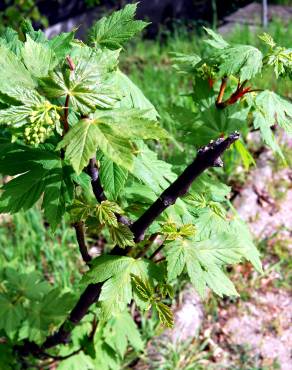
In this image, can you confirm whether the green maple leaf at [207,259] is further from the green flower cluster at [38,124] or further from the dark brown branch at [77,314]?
the green flower cluster at [38,124]

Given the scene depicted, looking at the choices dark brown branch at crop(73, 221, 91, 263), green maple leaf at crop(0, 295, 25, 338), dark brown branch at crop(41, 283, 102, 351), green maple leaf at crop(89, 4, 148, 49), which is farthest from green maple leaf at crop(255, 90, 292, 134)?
green maple leaf at crop(0, 295, 25, 338)

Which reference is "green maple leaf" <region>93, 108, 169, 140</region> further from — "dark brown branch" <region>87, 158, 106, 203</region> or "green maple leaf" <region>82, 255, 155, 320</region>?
"green maple leaf" <region>82, 255, 155, 320</region>

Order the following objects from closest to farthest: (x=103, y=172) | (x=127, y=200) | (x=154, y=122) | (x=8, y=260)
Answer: (x=154, y=122)
(x=103, y=172)
(x=127, y=200)
(x=8, y=260)

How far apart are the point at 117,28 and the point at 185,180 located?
0.45m

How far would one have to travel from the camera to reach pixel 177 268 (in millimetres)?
1284

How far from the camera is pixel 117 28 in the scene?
1285 mm

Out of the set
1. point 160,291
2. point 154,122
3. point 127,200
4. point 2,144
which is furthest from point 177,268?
point 2,144

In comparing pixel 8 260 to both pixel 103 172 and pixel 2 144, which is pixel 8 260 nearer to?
pixel 2 144

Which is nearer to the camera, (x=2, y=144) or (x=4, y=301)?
(x=2, y=144)

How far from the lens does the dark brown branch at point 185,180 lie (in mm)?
1112

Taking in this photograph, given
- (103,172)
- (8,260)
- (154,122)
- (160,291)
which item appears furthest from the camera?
(8,260)

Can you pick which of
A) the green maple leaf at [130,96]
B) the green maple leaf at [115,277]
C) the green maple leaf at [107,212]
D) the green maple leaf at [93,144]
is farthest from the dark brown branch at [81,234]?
the green maple leaf at [93,144]

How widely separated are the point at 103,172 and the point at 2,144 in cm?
32

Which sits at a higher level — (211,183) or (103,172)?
(103,172)
